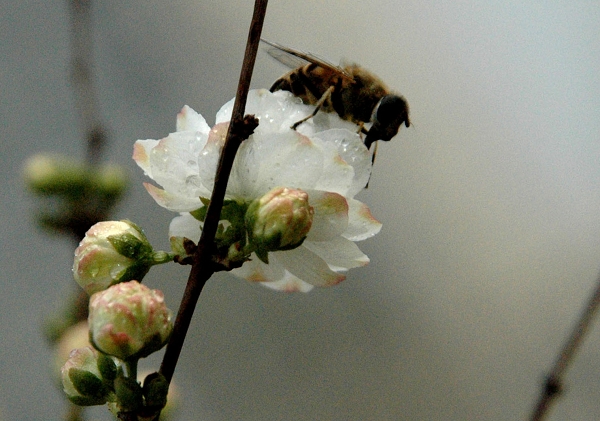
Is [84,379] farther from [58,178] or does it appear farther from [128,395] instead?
[58,178]

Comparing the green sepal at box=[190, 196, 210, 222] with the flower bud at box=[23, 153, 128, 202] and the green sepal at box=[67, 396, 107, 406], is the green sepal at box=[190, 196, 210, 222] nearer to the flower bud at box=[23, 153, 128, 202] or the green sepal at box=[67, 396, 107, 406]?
the green sepal at box=[67, 396, 107, 406]

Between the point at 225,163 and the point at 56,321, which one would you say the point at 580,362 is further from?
the point at 225,163

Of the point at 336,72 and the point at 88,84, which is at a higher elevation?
the point at 336,72

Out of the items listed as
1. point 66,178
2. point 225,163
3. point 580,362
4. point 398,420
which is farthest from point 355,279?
point 225,163

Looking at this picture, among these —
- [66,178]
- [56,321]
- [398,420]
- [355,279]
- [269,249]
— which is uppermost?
[269,249]

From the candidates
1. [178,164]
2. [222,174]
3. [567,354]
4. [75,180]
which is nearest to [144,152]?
[178,164]

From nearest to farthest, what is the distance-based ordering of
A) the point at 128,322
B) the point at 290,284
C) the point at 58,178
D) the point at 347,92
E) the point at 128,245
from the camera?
the point at 128,322
the point at 128,245
the point at 290,284
the point at 347,92
the point at 58,178

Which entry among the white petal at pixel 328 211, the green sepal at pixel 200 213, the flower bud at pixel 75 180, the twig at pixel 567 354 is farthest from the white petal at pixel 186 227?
the flower bud at pixel 75 180
